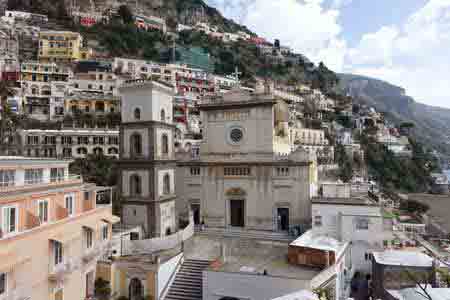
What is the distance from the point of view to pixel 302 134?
7338cm

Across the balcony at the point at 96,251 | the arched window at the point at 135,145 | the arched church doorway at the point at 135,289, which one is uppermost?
the arched window at the point at 135,145

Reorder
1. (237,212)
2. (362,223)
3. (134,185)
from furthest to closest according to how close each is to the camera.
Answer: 1. (237,212)
2. (134,185)
3. (362,223)

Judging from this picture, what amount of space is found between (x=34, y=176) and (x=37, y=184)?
0.39 meters

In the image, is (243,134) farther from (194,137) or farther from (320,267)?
(194,137)

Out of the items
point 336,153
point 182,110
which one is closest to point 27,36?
point 182,110

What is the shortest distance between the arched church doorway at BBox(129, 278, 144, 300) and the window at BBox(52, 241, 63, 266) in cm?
452

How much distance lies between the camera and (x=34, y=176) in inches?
567

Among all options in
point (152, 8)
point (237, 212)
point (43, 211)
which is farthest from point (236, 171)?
point (152, 8)

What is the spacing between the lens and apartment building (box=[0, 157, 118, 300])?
12.3m

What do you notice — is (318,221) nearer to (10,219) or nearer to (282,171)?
(282,171)

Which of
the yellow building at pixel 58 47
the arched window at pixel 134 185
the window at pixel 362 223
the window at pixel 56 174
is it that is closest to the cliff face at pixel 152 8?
the yellow building at pixel 58 47

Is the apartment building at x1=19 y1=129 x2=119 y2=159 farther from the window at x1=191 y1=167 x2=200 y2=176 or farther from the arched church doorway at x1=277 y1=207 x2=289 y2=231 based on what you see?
the arched church doorway at x1=277 y1=207 x2=289 y2=231

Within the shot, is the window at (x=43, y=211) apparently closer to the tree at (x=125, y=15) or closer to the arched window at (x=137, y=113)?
the arched window at (x=137, y=113)

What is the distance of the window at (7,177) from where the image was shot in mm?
12550
